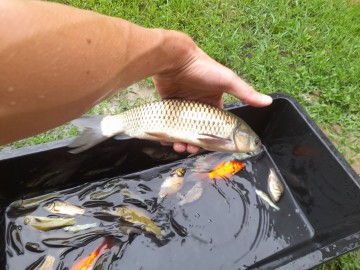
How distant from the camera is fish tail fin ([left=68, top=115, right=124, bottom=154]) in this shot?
198 centimetres

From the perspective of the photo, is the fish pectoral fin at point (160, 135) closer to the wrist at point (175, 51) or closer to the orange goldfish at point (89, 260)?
the wrist at point (175, 51)

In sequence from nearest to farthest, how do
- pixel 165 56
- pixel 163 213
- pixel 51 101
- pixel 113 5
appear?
1. pixel 51 101
2. pixel 165 56
3. pixel 163 213
4. pixel 113 5

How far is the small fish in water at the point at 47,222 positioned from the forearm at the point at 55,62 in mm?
890

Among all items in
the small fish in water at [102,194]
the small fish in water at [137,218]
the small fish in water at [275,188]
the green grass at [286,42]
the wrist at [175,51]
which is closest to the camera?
the wrist at [175,51]

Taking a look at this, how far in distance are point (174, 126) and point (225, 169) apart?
63cm

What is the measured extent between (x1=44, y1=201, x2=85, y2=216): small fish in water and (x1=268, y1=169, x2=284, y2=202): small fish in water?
3.73ft

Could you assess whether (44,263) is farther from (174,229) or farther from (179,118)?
(179,118)

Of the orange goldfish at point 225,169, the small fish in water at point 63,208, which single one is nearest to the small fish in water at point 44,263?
the small fish in water at point 63,208

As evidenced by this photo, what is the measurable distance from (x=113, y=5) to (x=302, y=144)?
206 cm

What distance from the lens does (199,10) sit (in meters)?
3.52

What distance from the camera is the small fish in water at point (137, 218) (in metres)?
2.14

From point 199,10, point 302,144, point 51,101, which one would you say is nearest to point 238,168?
point 302,144

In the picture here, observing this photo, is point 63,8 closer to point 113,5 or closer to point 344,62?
point 113,5

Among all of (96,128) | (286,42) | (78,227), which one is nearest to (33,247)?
(78,227)
